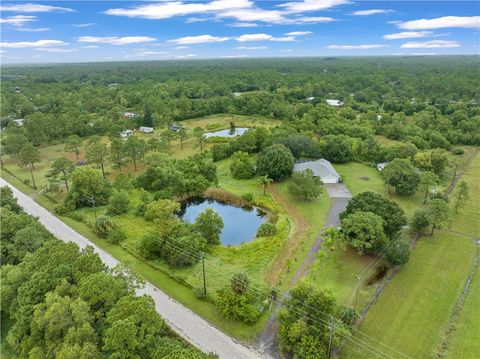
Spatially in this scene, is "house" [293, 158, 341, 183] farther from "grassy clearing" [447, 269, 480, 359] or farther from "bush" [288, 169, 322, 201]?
"grassy clearing" [447, 269, 480, 359]

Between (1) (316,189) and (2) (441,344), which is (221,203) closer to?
(1) (316,189)

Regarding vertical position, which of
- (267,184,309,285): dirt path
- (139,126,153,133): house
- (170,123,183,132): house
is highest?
(139,126,153,133): house

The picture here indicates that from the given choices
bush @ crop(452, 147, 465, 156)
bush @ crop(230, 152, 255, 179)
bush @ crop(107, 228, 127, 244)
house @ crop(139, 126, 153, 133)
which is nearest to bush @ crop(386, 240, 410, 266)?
bush @ crop(230, 152, 255, 179)

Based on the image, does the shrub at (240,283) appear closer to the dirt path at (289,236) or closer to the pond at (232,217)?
the dirt path at (289,236)

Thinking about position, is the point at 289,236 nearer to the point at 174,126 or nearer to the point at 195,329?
the point at 195,329

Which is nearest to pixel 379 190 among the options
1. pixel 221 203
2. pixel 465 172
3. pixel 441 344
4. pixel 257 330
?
pixel 465 172

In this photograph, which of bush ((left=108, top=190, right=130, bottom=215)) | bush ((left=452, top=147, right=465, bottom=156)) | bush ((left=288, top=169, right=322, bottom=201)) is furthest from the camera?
bush ((left=452, top=147, right=465, bottom=156))

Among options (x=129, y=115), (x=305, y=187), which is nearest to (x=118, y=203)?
(x=305, y=187)
